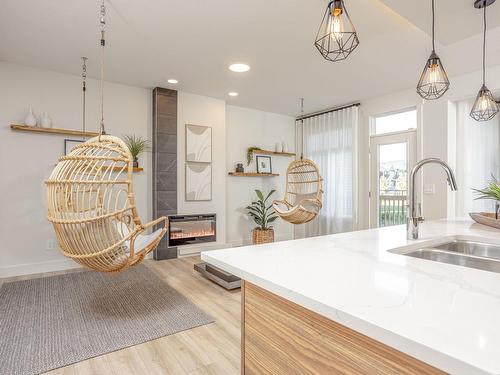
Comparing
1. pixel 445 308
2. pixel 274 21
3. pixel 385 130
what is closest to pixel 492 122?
pixel 385 130

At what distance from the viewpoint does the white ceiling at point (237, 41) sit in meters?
2.39

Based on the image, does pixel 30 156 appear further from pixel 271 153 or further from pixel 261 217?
pixel 271 153

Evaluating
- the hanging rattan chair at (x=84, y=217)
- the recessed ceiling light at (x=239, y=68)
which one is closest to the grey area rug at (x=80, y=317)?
the hanging rattan chair at (x=84, y=217)

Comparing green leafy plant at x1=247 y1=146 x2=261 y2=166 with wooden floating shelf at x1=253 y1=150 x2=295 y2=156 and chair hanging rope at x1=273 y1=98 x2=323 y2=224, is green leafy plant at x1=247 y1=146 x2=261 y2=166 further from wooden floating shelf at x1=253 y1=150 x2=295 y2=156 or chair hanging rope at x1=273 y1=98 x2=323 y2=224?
chair hanging rope at x1=273 y1=98 x2=323 y2=224

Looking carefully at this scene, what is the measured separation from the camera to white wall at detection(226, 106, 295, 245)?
5.30m

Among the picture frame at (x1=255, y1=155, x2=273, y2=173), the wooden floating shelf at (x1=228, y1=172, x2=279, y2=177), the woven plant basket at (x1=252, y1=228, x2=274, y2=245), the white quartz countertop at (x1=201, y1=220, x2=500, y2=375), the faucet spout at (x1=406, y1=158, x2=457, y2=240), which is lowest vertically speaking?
the woven plant basket at (x1=252, y1=228, x2=274, y2=245)

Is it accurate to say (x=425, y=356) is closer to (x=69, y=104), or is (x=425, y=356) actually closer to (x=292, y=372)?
(x=292, y=372)

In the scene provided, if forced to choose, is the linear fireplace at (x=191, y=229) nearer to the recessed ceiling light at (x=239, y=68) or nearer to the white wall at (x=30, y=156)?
the white wall at (x=30, y=156)

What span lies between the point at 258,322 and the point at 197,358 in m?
1.22

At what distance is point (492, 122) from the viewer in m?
4.02

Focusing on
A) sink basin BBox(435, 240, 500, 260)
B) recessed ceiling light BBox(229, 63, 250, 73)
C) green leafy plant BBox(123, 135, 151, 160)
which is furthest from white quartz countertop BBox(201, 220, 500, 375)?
green leafy plant BBox(123, 135, 151, 160)

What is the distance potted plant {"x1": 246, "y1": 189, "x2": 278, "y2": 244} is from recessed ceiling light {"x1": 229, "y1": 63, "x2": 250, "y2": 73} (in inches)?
86.7

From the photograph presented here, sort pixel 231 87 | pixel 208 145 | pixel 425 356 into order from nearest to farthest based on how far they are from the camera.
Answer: pixel 425 356 → pixel 231 87 → pixel 208 145

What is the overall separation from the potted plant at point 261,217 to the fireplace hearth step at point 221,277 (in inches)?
62.7
